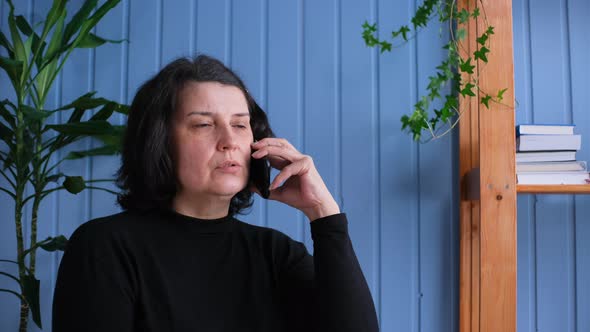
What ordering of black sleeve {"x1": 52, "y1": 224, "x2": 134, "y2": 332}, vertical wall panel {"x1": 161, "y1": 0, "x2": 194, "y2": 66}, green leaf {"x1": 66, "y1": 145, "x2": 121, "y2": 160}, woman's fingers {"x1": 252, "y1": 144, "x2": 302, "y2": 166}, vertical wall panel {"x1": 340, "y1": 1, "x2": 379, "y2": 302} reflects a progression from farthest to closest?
vertical wall panel {"x1": 161, "y1": 0, "x2": 194, "y2": 66}, vertical wall panel {"x1": 340, "y1": 1, "x2": 379, "y2": 302}, green leaf {"x1": 66, "y1": 145, "x2": 121, "y2": 160}, woman's fingers {"x1": 252, "y1": 144, "x2": 302, "y2": 166}, black sleeve {"x1": 52, "y1": 224, "x2": 134, "y2": 332}

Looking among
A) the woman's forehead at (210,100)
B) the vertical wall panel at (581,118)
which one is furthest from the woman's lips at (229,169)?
the vertical wall panel at (581,118)

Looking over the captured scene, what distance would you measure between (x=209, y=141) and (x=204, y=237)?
0.22 m

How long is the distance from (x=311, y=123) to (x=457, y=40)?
625mm

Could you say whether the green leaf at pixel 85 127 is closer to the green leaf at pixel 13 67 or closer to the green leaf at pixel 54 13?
the green leaf at pixel 13 67

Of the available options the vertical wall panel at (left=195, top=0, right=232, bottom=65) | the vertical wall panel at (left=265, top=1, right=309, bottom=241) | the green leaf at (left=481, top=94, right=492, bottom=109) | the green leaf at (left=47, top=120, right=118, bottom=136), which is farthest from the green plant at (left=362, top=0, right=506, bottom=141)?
the green leaf at (left=47, top=120, right=118, bottom=136)

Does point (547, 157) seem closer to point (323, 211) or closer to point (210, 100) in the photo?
point (323, 211)

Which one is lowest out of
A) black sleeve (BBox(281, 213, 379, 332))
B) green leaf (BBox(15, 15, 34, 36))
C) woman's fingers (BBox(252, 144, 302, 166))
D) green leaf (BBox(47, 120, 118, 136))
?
black sleeve (BBox(281, 213, 379, 332))

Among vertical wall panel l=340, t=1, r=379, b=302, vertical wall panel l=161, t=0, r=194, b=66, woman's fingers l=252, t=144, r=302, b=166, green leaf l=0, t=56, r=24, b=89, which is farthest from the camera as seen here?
vertical wall panel l=161, t=0, r=194, b=66

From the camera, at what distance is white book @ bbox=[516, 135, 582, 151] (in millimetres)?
1787

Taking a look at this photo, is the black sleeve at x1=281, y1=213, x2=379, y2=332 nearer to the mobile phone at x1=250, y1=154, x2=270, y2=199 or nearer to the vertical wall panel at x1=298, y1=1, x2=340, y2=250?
the mobile phone at x1=250, y1=154, x2=270, y2=199

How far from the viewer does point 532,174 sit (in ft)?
5.82

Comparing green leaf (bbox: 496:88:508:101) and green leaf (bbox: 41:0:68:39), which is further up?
green leaf (bbox: 41:0:68:39)

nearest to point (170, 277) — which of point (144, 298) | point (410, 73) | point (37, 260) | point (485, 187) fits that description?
point (144, 298)

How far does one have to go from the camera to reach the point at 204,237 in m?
1.23
